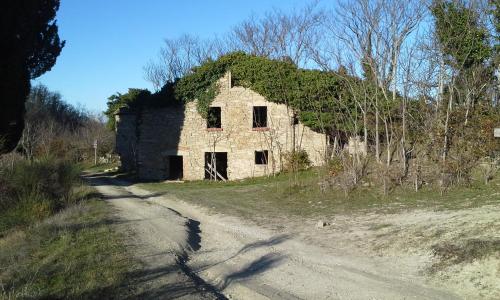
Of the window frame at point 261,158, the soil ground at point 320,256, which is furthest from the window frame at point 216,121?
the soil ground at point 320,256

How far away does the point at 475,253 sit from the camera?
7281 mm

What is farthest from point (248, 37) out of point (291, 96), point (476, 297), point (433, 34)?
point (476, 297)

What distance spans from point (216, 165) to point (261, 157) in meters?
3.16

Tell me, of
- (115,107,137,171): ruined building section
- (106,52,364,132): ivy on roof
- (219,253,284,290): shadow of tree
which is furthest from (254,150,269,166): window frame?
(219,253,284,290): shadow of tree

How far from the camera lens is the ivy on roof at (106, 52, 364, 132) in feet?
89.7

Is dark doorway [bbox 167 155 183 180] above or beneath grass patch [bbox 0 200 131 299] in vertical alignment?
above

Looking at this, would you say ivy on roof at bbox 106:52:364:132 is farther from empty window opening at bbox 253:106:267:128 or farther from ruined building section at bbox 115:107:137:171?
ruined building section at bbox 115:107:137:171

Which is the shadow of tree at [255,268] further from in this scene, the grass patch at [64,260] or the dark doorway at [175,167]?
the dark doorway at [175,167]

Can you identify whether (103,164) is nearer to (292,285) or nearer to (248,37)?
(248,37)

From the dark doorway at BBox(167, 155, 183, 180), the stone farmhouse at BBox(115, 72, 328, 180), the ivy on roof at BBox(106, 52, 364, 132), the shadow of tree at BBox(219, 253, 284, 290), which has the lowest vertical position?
the shadow of tree at BBox(219, 253, 284, 290)

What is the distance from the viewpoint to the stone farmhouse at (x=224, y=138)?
93.4 ft

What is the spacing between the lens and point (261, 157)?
29.1 meters

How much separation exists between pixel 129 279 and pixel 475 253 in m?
5.15

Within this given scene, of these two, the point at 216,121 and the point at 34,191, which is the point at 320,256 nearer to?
the point at 34,191
